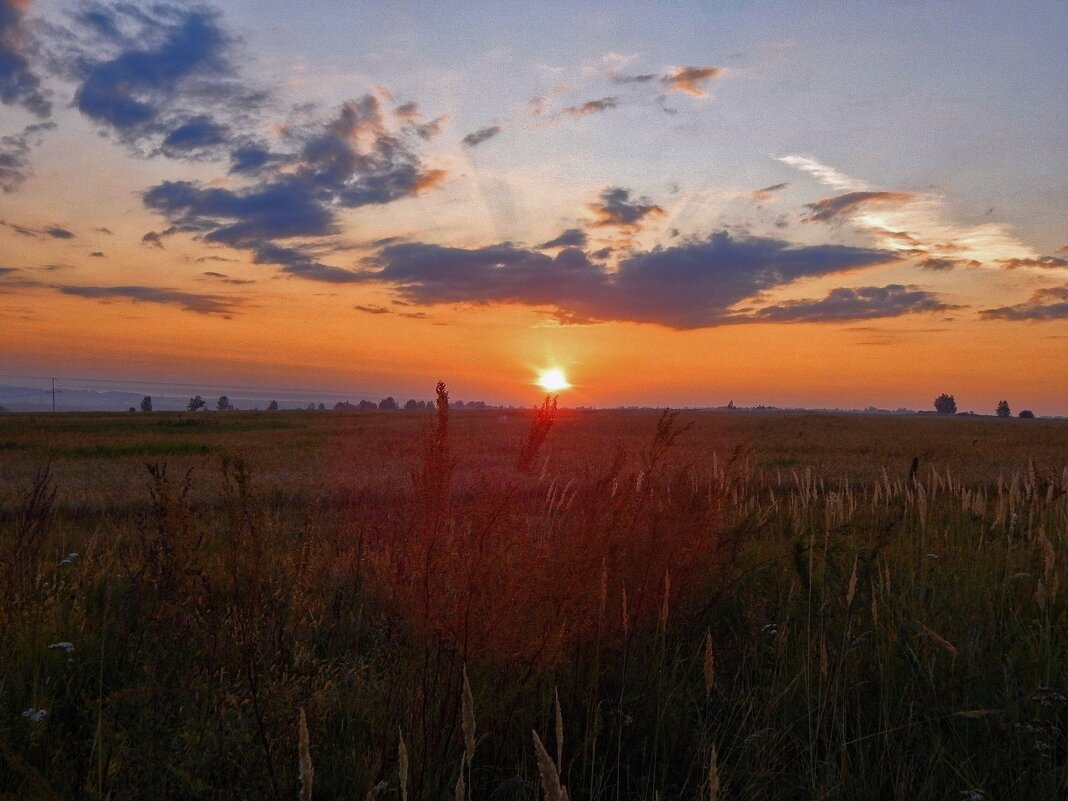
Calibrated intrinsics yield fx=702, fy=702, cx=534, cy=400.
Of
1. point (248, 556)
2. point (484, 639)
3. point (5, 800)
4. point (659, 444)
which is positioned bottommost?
point (5, 800)

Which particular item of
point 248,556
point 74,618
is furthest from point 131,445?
point 248,556

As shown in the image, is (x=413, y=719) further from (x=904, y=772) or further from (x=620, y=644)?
(x=904, y=772)

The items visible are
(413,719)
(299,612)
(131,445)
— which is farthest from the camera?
(131,445)

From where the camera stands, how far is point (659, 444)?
3.57 meters

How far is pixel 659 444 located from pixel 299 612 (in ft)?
7.52

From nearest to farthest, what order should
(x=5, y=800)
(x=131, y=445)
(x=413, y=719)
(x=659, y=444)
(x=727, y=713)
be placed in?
(x=5, y=800)
(x=413, y=719)
(x=727, y=713)
(x=659, y=444)
(x=131, y=445)

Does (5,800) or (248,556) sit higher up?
(248,556)

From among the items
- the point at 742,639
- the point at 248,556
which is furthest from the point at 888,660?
the point at 248,556

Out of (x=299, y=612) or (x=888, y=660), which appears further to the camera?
(x=299, y=612)

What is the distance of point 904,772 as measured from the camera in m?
2.60

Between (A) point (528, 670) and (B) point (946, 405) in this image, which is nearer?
(A) point (528, 670)

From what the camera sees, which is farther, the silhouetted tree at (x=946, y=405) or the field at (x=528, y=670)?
the silhouetted tree at (x=946, y=405)

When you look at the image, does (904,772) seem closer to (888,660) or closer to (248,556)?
(888,660)

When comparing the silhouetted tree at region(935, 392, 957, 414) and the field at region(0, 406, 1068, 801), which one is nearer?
the field at region(0, 406, 1068, 801)
